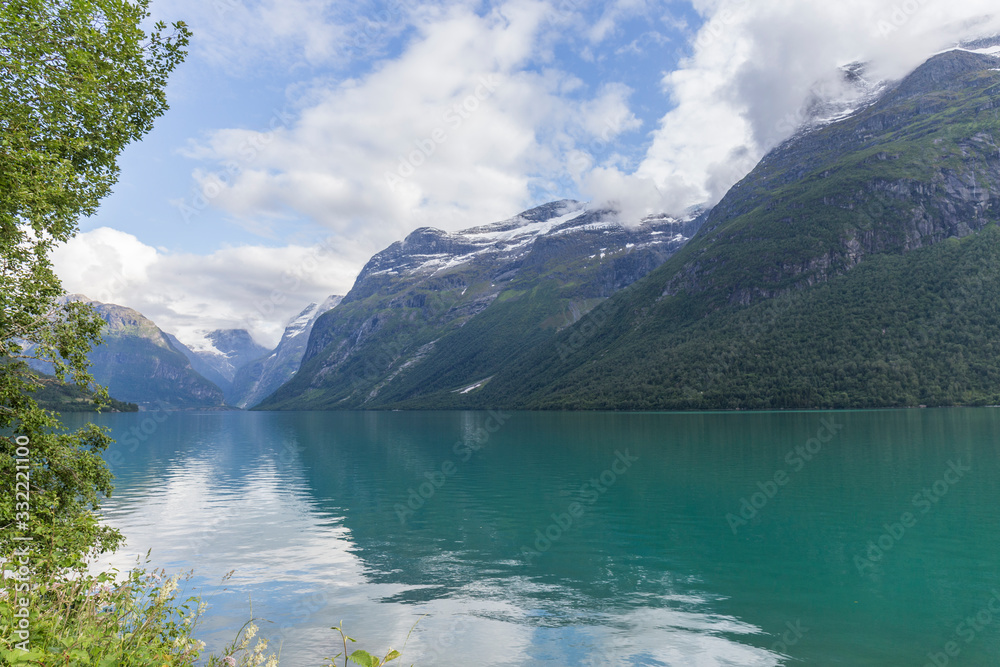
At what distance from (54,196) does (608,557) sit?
104ft

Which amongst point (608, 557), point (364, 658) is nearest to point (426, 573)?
point (608, 557)

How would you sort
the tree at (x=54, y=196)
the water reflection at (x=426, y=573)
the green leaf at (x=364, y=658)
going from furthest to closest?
the water reflection at (x=426, y=573)
the tree at (x=54, y=196)
the green leaf at (x=364, y=658)

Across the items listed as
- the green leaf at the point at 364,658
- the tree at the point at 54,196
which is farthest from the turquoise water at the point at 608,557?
the green leaf at the point at 364,658

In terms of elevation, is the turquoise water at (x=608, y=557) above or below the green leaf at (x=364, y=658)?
below

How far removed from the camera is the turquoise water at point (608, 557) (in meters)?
21.5

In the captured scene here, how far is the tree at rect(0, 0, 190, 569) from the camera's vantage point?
15.9 meters

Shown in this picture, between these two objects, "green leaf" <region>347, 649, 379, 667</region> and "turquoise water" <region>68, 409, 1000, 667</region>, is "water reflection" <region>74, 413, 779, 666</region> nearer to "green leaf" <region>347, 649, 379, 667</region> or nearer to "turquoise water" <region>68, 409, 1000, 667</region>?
"turquoise water" <region>68, 409, 1000, 667</region>

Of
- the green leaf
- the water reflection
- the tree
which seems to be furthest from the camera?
the water reflection

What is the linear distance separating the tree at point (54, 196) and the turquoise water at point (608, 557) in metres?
8.70

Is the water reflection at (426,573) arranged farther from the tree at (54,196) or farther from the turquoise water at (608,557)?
the tree at (54,196)

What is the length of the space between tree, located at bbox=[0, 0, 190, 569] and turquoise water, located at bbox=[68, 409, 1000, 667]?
8700 millimetres

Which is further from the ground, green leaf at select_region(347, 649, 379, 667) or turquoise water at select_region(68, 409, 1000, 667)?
green leaf at select_region(347, 649, 379, 667)

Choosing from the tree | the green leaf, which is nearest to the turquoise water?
the tree

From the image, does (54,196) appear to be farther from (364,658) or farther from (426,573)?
(426,573)
